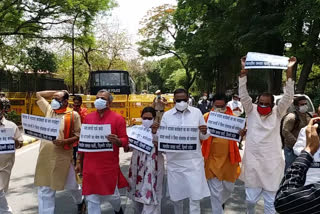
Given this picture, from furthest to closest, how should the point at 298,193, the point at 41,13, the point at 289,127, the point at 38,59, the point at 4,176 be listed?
the point at 38,59 → the point at 41,13 → the point at 289,127 → the point at 4,176 → the point at 298,193

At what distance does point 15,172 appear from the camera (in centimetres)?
803

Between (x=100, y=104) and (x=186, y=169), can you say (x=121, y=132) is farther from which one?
(x=186, y=169)

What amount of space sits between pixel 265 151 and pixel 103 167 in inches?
75.6

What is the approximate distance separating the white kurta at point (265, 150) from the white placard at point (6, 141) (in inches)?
110

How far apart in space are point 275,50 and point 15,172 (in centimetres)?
1105

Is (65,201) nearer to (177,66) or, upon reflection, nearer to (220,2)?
(220,2)

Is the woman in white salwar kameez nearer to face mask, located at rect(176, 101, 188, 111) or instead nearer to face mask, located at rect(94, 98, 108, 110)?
face mask, located at rect(176, 101, 188, 111)

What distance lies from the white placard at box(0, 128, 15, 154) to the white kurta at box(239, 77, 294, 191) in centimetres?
280

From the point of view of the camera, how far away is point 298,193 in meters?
1.65

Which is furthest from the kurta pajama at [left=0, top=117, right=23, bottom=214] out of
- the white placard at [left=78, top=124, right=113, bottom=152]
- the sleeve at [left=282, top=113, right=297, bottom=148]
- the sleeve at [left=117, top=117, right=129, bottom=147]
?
the sleeve at [left=282, top=113, right=297, bottom=148]

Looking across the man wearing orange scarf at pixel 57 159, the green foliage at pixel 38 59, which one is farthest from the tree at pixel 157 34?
the man wearing orange scarf at pixel 57 159

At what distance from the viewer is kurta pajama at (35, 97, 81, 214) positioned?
14.4 feet

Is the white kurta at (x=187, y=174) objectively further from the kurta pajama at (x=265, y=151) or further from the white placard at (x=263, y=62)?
the white placard at (x=263, y=62)

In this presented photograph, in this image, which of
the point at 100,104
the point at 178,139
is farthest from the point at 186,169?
the point at 100,104
